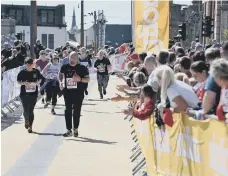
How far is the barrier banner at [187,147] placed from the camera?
6.36 m

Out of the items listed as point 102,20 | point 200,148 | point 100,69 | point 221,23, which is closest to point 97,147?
point 200,148

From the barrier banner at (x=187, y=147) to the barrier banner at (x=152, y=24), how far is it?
420 cm

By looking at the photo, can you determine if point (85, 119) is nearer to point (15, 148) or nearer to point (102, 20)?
point (15, 148)

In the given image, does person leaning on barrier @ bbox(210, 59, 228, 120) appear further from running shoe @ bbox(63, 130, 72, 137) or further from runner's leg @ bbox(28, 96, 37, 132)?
runner's leg @ bbox(28, 96, 37, 132)

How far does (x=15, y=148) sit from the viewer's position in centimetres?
1276

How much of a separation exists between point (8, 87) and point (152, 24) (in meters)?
6.88

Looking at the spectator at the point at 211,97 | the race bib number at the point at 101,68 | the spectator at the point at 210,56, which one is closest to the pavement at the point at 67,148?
the spectator at the point at 210,56

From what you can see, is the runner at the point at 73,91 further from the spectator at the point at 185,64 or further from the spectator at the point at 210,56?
the spectator at the point at 210,56

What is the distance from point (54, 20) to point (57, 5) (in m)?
2.76

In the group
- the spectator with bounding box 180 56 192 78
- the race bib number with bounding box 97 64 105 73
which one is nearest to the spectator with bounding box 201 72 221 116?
the spectator with bounding box 180 56 192 78

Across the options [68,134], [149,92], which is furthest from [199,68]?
[68,134]

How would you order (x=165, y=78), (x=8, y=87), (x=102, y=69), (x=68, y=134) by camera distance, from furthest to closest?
(x=102, y=69) < (x=8, y=87) < (x=68, y=134) < (x=165, y=78)

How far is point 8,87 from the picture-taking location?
63.0 feet

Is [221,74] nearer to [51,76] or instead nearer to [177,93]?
[177,93]
